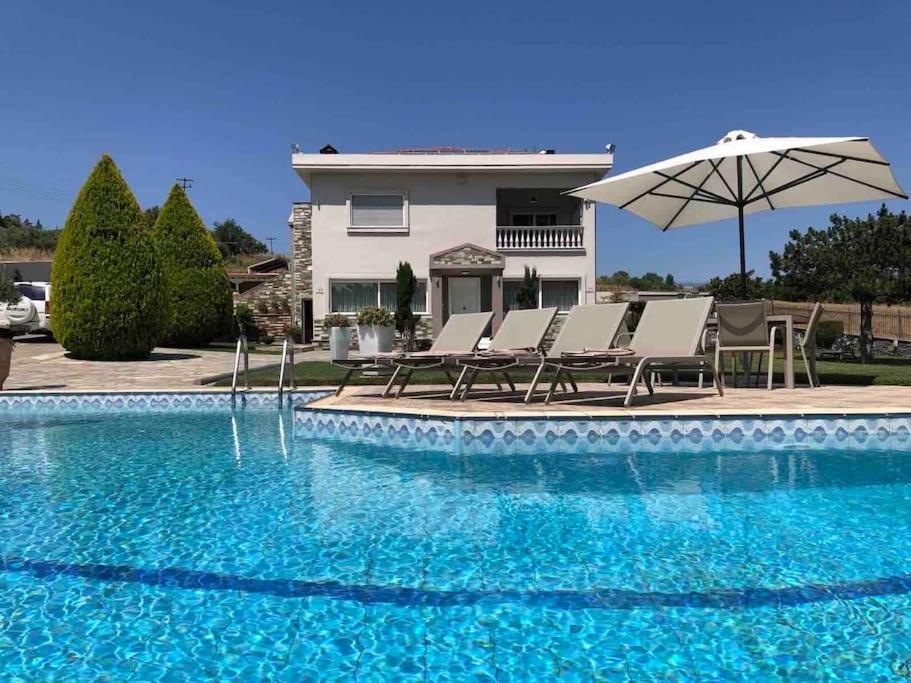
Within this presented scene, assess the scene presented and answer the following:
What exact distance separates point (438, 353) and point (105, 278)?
1113cm

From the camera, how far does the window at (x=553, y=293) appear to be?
21.2 metres

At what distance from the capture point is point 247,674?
212 cm

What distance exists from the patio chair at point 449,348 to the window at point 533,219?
15384mm

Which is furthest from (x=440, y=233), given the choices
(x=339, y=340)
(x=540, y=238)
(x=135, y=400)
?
(x=135, y=400)

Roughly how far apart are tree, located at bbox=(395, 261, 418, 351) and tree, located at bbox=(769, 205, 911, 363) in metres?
11.7

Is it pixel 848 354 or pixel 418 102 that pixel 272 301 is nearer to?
pixel 418 102

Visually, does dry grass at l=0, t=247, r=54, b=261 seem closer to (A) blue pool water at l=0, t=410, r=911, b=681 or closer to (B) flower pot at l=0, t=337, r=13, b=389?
(B) flower pot at l=0, t=337, r=13, b=389

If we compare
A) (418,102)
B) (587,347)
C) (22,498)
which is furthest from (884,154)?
(418,102)

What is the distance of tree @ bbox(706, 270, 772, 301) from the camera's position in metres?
24.9

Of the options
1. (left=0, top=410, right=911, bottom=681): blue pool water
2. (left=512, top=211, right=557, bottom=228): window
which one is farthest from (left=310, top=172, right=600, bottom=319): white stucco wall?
(left=0, top=410, right=911, bottom=681): blue pool water

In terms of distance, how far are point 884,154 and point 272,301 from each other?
64.3 feet

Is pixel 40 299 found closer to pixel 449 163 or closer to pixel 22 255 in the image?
pixel 449 163

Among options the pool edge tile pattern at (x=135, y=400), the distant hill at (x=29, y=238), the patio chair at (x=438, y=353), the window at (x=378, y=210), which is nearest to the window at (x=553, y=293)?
the window at (x=378, y=210)

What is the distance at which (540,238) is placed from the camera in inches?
837
